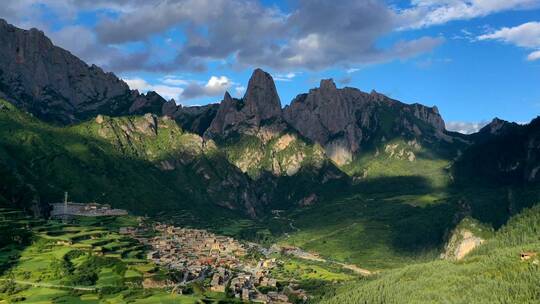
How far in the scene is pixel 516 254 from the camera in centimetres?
19562

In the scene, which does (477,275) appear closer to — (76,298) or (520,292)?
(520,292)

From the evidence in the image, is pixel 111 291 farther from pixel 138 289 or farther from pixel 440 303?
pixel 440 303

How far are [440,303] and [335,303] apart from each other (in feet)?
128

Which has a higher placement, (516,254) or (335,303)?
(516,254)

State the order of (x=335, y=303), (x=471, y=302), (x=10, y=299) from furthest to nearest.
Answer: (x=335, y=303)
(x=10, y=299)
(x=471, y=302)

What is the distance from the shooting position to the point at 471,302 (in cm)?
15300

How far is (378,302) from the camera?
176375 mm

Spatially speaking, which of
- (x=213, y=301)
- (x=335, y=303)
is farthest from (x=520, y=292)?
(x=213, y=301)

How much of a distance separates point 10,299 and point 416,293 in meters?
120

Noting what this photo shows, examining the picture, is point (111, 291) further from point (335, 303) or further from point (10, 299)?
point (335, 303)

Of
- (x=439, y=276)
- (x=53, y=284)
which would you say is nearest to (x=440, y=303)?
(x=439, y=276)

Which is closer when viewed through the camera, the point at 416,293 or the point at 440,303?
the point at 440,303

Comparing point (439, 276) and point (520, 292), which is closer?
point (520, 292)

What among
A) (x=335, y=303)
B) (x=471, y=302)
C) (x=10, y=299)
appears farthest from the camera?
(x=335, y=303)
